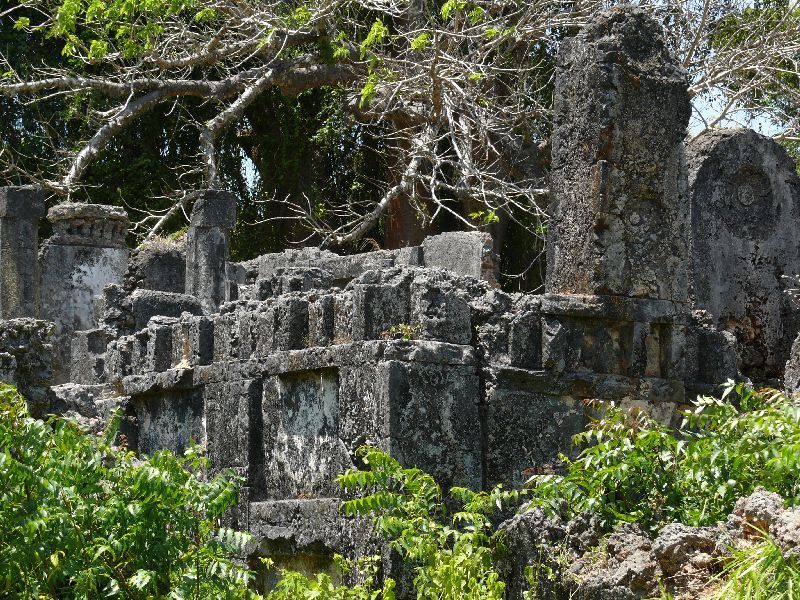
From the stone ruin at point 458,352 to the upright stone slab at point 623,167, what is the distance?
1 cm

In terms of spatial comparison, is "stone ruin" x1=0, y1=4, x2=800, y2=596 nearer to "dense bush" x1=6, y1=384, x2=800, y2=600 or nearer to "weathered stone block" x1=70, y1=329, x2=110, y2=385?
"dense bush" x1=6, y1=384, x2=800, y2=600

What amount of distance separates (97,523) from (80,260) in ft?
38.4

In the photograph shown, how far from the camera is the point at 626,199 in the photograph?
860cm

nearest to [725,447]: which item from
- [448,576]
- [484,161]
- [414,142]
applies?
[448,576]

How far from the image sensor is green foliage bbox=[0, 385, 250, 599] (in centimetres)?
561

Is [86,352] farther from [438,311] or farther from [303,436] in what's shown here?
[438,311]

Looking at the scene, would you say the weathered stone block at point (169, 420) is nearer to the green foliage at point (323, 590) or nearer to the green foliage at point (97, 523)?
the green foliage at point (323, 590)

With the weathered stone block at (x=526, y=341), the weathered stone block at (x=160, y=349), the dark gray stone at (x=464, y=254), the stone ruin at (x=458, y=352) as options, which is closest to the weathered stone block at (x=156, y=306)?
the stone ruin at (x=458, y=352)

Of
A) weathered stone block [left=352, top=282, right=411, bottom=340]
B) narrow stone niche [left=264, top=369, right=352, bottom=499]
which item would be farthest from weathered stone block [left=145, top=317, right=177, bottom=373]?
weathered stone block [left=352, top=282, right=411, bottom=340]

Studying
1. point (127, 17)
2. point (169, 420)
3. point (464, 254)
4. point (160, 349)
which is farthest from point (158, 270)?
point (169, 420)

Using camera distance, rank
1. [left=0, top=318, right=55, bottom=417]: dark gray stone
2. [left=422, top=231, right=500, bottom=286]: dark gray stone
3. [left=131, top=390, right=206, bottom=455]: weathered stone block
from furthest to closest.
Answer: [left=422, top=231, right=500, bottom=286]: dark gray stone → [left=131, top=390, right=206, bottom=455]: weathered stone block → [left=0, top=318, right=55, bottom=417]: dark gray stone

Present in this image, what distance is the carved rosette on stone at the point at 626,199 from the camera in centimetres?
836

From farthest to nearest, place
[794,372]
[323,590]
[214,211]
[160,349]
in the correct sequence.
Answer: [214,211] < [160,349] < [794,372] < [323,590]

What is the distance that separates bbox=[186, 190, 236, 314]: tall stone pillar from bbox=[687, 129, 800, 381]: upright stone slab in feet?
18.5
